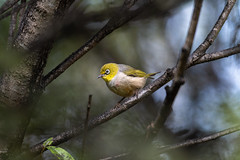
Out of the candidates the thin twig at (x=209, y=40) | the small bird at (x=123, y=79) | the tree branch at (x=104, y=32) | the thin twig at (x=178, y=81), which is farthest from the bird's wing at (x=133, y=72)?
the thin twig at (x=178, y=81)

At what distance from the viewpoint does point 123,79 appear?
345cm

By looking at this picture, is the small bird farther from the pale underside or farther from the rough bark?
the rough bark

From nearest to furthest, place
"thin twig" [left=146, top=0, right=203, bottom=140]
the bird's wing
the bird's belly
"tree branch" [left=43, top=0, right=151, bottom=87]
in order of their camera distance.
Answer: "thin twig" [left=146, top=0, right=203, bottom=140] → "tree branch" [left=43, top=0, right=151, bottom=87] → the bird's belly → the bird's wing

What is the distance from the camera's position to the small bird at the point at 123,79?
11.1 ft

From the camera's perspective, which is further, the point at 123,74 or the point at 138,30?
the point at 138,30

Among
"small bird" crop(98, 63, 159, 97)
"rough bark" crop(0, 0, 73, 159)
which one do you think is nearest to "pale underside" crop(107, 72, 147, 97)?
"small bird" crop(98, 63, 159, 97)

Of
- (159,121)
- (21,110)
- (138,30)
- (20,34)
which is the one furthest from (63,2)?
(138,30)

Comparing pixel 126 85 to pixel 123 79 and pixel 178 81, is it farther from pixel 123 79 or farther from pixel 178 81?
pixel 178 81

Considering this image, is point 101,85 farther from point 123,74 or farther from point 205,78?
point 205,78

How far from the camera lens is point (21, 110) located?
206 cm

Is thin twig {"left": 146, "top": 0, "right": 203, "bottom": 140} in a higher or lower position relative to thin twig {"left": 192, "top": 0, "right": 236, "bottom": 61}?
lower

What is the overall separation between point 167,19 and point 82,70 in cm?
151

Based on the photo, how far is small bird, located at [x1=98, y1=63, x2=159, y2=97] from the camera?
11.1 feet

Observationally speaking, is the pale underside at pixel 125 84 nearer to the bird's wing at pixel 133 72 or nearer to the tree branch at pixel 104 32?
the bird's wing at pixel 133 72
